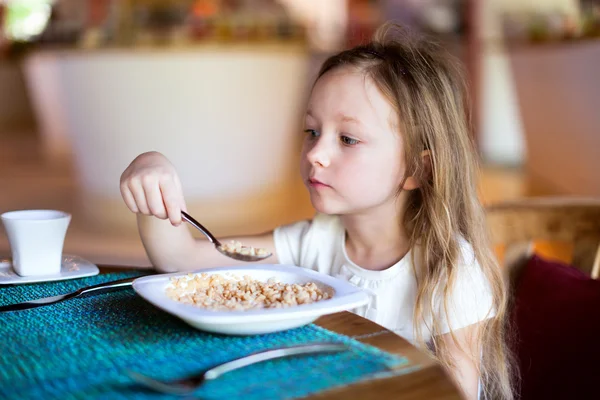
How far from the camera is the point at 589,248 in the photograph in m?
1.14

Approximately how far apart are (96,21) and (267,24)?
12.1 ft

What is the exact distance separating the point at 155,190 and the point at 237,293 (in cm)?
21

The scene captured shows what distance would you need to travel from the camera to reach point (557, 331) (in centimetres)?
107

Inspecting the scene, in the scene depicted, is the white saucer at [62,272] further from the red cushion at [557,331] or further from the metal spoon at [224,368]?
the red cushion at [557,331]

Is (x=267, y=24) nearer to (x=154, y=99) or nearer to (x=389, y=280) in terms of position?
(x=154, y=99)

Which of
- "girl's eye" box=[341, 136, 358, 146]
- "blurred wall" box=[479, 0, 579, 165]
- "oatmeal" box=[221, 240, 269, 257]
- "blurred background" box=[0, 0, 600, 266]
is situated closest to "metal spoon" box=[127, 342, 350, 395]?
"oatmeal" box=[221, 240, 269, 257]

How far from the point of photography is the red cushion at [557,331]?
102 cm

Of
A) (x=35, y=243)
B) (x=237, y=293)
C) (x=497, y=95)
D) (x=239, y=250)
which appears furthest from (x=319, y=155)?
(x=497, y=95)

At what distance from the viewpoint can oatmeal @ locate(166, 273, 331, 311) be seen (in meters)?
A: 0.69

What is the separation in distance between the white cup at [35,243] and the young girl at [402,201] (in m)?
0.10

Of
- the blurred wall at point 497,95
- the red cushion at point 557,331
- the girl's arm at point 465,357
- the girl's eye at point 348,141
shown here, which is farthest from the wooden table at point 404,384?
the blurred wall at point 497,95

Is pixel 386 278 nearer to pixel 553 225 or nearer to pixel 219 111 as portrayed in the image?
pixel 553 225

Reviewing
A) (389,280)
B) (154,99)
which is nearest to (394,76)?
(389,280)

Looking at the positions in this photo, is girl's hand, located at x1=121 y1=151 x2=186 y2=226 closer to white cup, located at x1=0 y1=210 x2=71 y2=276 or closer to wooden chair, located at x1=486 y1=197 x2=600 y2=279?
white cup, located at x1=0 y1=210 x2=71 y2=276
